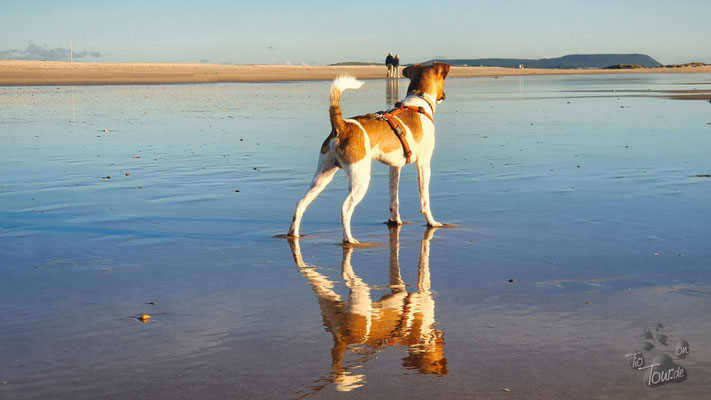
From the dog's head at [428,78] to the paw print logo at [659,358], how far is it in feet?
14.0

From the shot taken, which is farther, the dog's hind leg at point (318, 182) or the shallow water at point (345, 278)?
the dog's hind leg at point (318, 182)

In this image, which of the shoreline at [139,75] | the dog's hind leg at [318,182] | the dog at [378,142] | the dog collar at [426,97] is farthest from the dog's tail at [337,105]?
the shoreline at [139,75]

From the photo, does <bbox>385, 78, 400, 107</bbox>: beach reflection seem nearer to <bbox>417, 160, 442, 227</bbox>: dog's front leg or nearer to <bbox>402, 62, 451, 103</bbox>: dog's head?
<bbox>402, 62, 451, 103</bbox>: dog's head

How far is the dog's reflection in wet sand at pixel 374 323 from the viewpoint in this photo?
12.6ft

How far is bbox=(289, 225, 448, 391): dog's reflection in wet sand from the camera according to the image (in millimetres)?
3838

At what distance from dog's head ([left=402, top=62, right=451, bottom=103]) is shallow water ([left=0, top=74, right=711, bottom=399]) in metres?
1.40

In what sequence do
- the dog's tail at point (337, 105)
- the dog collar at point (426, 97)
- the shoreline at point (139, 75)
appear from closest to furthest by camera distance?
the dog's tail at point (337, 105) < the dog collar at point (426, 97) < the shoreline at point (139, 75)

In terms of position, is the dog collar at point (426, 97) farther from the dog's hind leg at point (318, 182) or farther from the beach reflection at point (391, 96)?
the beach reflection at point (391, 96)

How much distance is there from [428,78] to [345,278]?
3192 millimetres

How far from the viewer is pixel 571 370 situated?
3764mm

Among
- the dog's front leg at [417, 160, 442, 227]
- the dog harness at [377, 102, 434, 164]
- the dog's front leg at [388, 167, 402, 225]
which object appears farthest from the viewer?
the dog's front leg at [388, 167, 402, 225]

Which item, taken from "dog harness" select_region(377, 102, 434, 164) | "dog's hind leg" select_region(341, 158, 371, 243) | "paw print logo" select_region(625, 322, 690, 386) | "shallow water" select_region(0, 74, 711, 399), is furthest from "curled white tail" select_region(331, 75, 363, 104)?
"paw print logo" select_region(625, 322, 690, 386)

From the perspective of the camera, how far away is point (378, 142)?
6.95m

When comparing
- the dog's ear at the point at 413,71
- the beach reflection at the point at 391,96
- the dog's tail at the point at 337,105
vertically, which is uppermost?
the dog's ear at the point at 413,71
